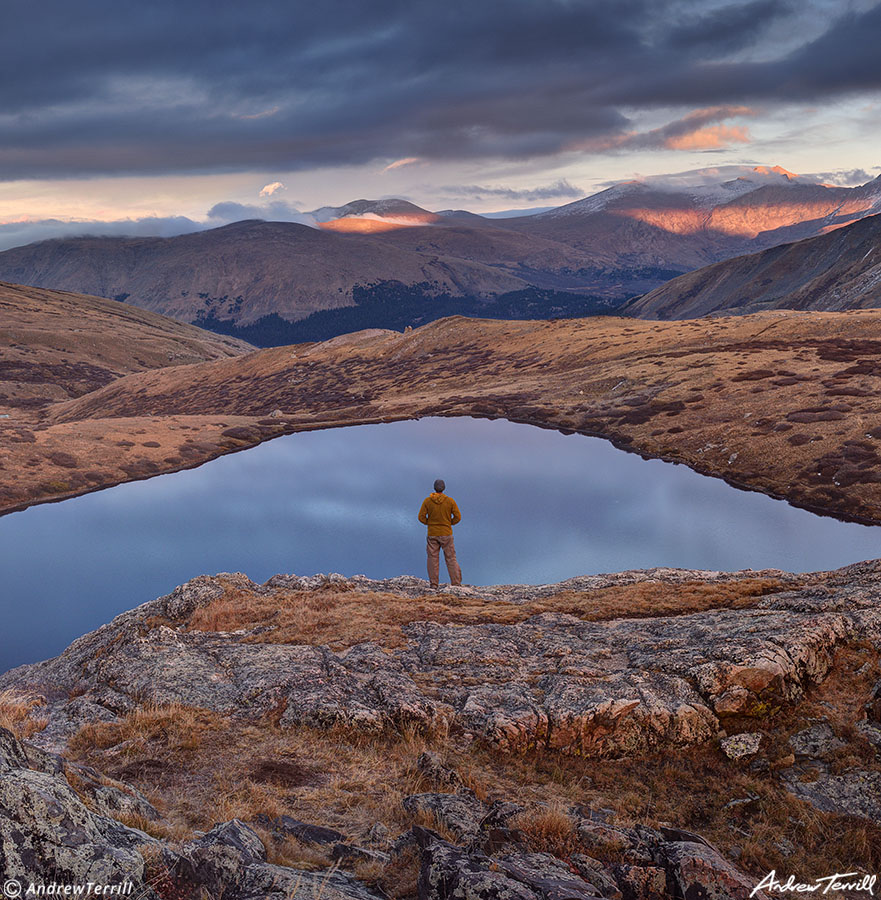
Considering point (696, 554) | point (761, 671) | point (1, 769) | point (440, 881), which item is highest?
point (1, 769)

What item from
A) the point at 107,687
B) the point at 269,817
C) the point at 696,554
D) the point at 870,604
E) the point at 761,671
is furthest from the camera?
the point at 696,554

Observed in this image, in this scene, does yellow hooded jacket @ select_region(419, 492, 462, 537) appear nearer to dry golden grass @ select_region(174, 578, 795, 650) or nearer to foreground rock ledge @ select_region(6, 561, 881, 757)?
dry golden grass @ select_region(174, 578, 795, 650)

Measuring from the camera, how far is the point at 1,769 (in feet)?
25.3

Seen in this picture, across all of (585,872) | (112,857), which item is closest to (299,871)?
(112,857)

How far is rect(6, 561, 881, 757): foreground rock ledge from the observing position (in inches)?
581

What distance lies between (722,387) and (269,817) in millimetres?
93799

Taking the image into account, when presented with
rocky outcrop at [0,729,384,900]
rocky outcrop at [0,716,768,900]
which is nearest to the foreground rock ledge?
rocky outcrop at [0,716,768,900]

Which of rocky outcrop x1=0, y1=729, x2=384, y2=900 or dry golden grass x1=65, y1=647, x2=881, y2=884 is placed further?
dry golden grass x1=65, y1=647, x2=881, y2=884

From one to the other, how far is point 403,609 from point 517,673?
24.5 feet

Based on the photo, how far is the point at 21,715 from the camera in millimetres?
16266

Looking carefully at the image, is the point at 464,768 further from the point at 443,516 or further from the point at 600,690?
the point at 443,516

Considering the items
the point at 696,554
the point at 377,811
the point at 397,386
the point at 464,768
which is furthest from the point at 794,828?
the point at 397,386

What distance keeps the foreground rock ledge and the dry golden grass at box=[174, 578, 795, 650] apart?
1.64 ft

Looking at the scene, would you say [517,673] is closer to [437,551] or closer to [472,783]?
[472,783]
